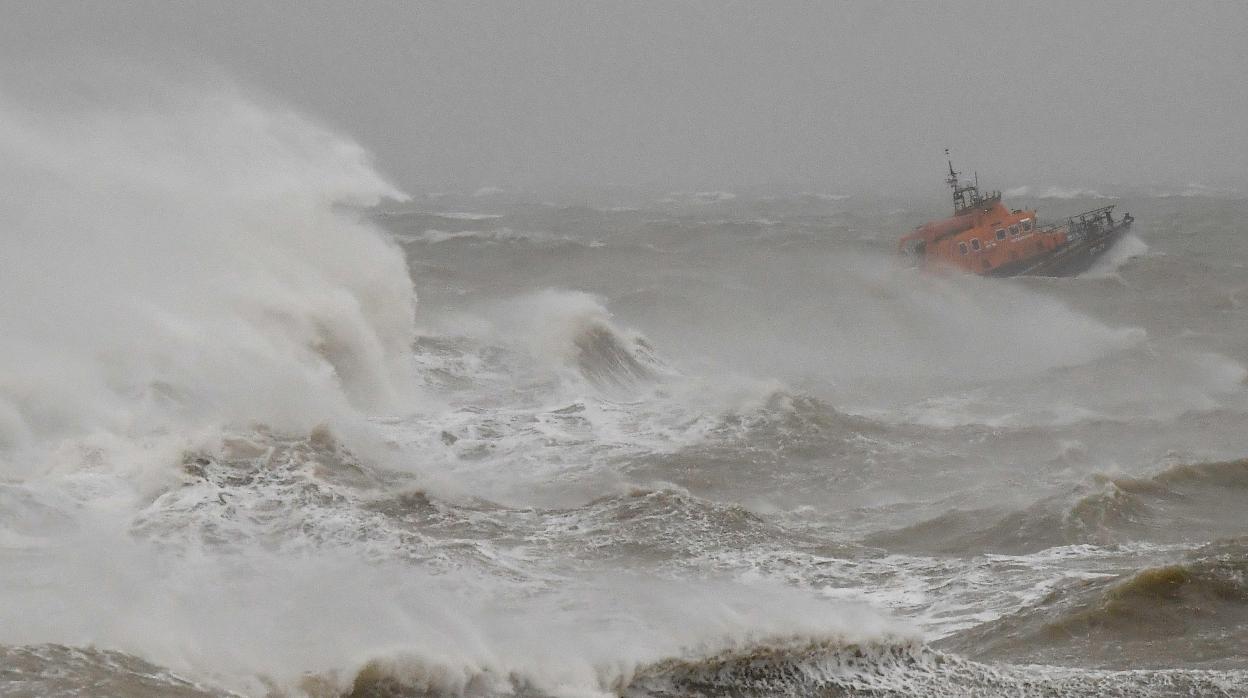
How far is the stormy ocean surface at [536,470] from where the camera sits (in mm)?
6867

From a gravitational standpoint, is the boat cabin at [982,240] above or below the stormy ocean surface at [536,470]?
above

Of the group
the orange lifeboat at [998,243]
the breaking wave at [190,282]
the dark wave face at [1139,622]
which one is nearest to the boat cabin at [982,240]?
the orange lifeboat at [998,243]

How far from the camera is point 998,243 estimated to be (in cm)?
2834

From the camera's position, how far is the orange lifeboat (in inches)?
1110

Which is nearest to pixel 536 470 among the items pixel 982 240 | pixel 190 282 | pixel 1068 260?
pixel 190 282

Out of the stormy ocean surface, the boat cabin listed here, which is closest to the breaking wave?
the stormy ocean surface

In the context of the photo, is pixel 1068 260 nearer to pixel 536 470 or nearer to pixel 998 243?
pixel 998 243

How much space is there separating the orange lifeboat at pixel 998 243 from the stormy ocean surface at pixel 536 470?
2263 millimetres

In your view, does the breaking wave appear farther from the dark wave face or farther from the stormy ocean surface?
the dark wave face

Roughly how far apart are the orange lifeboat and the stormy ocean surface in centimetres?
226

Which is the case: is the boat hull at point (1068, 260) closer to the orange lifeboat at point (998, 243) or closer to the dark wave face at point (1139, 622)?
the orange lifeboat at point (998, 243)

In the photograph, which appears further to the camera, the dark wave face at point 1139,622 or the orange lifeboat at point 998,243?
the orange lifeboat at point 998,243

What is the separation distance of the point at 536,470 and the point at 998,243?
19.1 meters

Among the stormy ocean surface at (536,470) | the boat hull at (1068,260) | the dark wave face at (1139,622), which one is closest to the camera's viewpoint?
the stormy ocean surface at (536,470)
